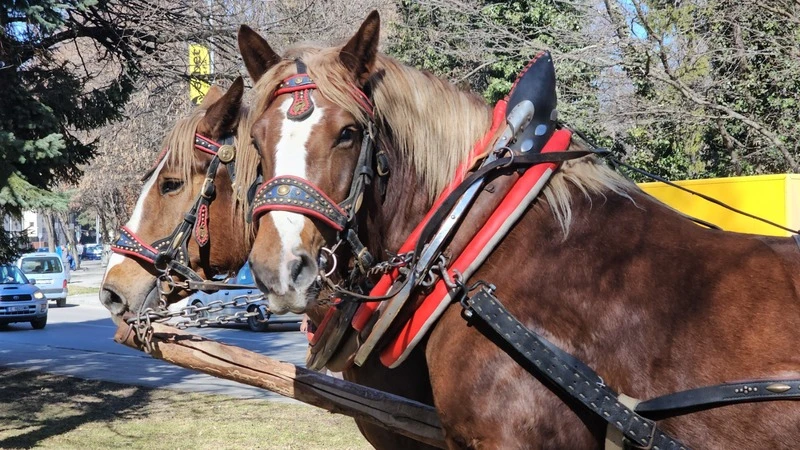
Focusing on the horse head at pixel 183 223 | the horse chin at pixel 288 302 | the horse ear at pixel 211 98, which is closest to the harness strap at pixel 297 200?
the horse chin at pixel 288 302

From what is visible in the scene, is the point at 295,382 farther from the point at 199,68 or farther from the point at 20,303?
the point at 20,303

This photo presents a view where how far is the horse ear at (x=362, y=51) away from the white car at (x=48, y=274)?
1016 inches

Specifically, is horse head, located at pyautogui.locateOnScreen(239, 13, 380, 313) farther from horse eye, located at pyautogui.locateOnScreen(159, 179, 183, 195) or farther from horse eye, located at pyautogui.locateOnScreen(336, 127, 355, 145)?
horse eye, located at pyautogui.locateOnScreen(159, 179, 183, 195)

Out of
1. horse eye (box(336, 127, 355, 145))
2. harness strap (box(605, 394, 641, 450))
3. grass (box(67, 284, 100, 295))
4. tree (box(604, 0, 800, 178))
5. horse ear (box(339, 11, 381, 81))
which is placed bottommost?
grass (box(67, 284, 100, 295))

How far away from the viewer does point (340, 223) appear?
2.56m

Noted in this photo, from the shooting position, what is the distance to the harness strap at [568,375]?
220 centimetres

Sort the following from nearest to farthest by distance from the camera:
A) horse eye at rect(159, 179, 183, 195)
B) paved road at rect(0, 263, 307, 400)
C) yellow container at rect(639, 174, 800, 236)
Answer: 1. horse eye at rect(159, 179, 183, 195)
2. yellow container at rect(639, 174, 800, 236)
3. paved road at rect(0, 263, 307, 400)

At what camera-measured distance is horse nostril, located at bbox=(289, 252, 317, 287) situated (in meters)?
2.42

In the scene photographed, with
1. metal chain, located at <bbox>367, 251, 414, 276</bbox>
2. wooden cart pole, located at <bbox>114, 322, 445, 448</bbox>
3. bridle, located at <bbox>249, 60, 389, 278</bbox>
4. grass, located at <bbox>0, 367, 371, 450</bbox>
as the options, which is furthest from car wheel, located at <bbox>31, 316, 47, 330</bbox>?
metal chain, located at <bbox>367, 251, 414, 276</bbox>

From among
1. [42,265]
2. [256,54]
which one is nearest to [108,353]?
[42,265]

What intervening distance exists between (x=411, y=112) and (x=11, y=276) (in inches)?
784

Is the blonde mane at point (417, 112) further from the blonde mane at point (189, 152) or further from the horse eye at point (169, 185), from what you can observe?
the horse eye at point (169, 185)

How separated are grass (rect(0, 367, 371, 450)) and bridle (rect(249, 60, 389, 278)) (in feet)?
16.4

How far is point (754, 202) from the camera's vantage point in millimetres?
5098
